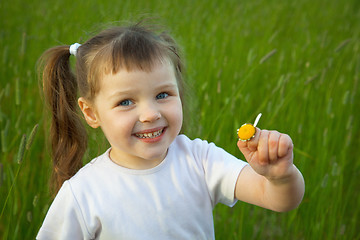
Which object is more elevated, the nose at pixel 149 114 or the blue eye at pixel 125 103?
the blue eye at pixel 125 103

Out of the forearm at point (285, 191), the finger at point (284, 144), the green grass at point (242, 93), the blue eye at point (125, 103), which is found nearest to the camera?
the finger at point (284, 144)

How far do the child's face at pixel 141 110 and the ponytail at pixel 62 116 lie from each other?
29 cm

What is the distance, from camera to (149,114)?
3.51ft

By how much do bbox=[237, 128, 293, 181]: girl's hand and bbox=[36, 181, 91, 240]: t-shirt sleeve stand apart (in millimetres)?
488

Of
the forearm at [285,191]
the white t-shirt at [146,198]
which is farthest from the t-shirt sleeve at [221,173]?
the forearm at [285,191]

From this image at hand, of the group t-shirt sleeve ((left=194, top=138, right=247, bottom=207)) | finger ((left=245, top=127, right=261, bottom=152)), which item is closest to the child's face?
t-shirt sleeve ((left=194, top=138, right=247, bottom=207))

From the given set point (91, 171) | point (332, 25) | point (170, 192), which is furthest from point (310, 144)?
point (332, 25)

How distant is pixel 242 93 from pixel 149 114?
4.04 feet

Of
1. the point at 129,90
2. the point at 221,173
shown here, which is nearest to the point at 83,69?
the point at 129,90

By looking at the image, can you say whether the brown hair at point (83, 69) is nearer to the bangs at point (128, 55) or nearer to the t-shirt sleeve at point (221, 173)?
the bangs at point (128, 55)

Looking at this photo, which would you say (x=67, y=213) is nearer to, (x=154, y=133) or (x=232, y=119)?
(x=154, y=133)

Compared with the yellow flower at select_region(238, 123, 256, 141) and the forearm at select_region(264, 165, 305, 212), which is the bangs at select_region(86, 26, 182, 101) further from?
the forearm at select_region(264, 165, 305, 212)

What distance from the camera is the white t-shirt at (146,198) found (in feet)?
3.65

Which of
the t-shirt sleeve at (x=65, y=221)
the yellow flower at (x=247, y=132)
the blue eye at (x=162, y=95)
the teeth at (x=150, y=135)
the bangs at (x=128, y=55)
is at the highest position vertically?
the bangs at (x=128, y=55)
